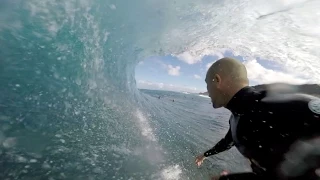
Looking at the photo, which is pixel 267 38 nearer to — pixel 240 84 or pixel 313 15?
pixel 313 15

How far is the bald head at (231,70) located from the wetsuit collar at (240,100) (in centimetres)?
11

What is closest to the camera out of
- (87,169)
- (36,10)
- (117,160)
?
(87,169)

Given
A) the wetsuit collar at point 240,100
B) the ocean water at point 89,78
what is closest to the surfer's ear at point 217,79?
the wetsuit collar at point 240,100

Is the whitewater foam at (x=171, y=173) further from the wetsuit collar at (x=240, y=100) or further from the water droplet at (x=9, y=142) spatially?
the wetsuit collar at (x=240, y=100)

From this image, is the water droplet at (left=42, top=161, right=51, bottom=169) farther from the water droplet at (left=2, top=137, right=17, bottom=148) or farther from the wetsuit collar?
the wetsuit collar

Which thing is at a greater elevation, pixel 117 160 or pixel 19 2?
pixel 19 2

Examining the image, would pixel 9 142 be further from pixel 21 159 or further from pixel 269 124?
pixel 269 124

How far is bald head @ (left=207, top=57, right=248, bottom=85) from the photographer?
7.35 ft

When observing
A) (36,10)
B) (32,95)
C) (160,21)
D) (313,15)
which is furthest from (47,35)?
(313,15)

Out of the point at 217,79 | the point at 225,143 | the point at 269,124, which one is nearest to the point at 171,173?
the point at 225,143

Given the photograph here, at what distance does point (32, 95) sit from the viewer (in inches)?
240

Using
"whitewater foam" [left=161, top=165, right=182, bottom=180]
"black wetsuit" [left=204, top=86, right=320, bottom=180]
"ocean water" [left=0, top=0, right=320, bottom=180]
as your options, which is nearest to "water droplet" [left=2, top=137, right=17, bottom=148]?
"ocean water" [left=0, top=0, right=320, bottom=180]

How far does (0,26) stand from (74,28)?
199 centimetres

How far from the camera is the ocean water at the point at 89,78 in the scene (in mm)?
4770
